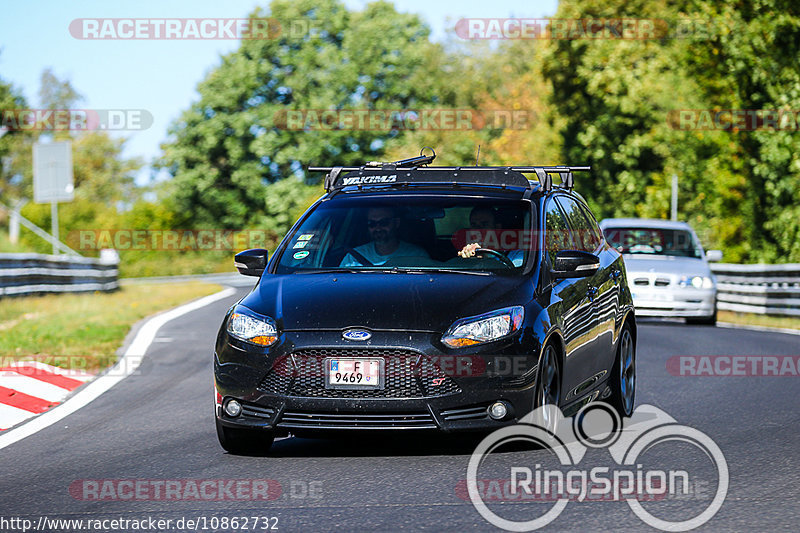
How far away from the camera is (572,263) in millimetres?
7934

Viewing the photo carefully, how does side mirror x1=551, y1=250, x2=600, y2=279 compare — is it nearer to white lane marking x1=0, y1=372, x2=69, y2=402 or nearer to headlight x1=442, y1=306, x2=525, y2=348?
headlight x1=442, y1=306, x2=525, y2=348

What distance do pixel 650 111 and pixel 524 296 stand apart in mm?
39781

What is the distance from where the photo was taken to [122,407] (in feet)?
32.8

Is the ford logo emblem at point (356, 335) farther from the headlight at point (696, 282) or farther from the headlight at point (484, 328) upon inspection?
the headlight at point (696, 282)

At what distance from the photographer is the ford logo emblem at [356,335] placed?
23.3ft

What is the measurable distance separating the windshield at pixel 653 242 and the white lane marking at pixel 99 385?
23.6 ft

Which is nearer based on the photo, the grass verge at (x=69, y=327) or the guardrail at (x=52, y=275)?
the grass verge at (x=69, y=327)

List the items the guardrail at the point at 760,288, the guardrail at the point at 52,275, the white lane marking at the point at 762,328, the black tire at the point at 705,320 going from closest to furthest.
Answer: the white lane marking at the point at 762,328 → the black tire at the point at 705,320 → the guardrail at the point at 52,275 → the guardrail at the point at 760,288

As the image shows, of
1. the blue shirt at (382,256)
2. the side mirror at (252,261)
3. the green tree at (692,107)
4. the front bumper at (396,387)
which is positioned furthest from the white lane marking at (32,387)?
the green tree at (692,107)

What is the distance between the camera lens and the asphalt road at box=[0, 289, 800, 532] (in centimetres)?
586

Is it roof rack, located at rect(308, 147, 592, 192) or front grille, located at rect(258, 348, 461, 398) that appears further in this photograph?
roof rack, located at rect(308, 147, 592, 192)

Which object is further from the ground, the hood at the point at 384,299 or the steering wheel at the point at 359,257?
the steering wheel at the point at 359,257

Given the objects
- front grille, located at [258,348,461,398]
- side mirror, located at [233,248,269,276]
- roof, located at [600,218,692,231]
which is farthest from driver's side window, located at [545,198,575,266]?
roof, located at [600,218,692,231]

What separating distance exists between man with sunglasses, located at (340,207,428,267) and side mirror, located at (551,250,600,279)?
0.83 metres
